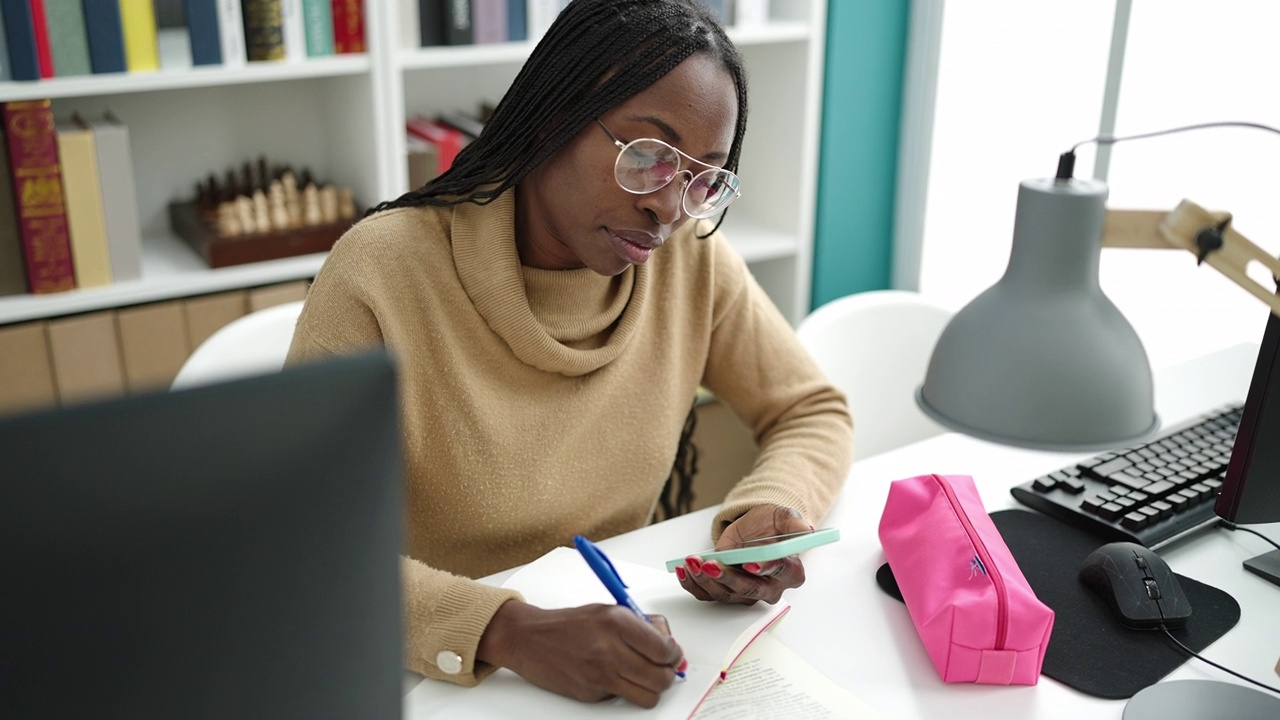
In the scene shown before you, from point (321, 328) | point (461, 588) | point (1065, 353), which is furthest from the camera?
point (321, 328)

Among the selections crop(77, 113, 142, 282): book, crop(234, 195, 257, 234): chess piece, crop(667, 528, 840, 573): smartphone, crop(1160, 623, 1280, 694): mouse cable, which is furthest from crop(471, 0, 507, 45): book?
crop(1160, 623, 1280, 694): mouse cable

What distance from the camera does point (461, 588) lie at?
104 centimetres

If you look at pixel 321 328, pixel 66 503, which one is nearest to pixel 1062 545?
pixel 321 328

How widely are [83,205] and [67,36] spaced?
286 millimetres

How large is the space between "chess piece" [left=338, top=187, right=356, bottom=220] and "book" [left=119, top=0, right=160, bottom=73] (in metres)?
0.43

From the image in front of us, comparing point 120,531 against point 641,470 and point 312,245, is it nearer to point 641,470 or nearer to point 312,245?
point 641,470

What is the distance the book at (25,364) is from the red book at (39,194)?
8 cm

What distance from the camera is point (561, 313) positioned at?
1339mm

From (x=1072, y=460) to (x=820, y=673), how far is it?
635 millimetres

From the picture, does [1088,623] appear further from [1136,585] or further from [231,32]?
[231,32]

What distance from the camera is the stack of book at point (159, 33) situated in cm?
179

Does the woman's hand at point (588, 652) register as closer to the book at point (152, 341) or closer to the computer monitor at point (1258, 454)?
the computer monitor at point (1258, 454)

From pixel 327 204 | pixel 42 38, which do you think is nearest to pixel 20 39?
pixel 42 38

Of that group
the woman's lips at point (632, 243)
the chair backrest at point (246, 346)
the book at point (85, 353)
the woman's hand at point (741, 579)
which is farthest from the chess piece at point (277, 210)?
the woman's hand at point (741, 579)
